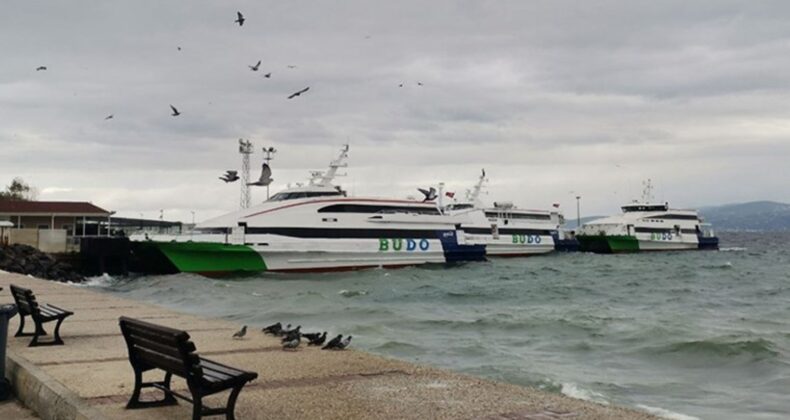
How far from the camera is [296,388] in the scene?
253 inches

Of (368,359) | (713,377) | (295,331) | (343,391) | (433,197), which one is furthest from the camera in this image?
(433,197)

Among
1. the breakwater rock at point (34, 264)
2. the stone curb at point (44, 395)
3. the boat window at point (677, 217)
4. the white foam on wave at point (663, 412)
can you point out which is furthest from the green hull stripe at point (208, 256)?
the boat window at point (677, 217)

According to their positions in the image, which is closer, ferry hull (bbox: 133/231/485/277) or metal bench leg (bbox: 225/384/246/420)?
metal bench leg (bbox: 225/384/246/420)

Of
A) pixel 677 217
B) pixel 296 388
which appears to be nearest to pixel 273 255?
pixel 296 388

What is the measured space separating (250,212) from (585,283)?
1602cm

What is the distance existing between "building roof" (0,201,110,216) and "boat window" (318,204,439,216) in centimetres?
1483

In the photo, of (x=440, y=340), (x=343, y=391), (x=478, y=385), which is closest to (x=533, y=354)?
(x=440, y=340)

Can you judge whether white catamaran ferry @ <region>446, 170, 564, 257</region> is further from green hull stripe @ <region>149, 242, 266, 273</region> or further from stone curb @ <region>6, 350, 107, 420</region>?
stone curb @ <region>6, 350, 107, 420</region>

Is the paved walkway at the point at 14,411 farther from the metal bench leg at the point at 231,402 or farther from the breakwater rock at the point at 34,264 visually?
the breakwater rock at the point at 34,264

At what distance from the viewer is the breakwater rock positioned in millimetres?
31359

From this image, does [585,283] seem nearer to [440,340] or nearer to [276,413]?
[440,340]

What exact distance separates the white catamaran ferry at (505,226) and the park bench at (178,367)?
44.2 metres

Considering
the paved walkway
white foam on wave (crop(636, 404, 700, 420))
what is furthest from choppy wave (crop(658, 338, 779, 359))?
the paved walkway

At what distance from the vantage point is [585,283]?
1267 inches
